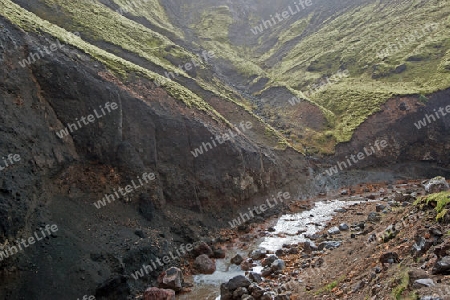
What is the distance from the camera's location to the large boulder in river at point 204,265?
900 inches

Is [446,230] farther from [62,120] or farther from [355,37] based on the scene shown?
[355,37]

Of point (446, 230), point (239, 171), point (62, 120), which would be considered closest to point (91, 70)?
point (62, 120)

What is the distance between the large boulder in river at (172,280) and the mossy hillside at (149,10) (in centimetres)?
6676

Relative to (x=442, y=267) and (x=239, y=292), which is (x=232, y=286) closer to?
(x=239, y=292)

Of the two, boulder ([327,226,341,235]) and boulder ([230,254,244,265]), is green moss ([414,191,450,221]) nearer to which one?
boulder ([327,226,341,235])

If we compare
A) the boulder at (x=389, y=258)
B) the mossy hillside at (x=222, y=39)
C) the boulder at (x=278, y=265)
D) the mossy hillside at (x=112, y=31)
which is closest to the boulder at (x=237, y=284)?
the boulder at (x=278, y=265)

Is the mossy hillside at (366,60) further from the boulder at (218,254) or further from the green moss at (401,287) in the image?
the green moss at (401,287)

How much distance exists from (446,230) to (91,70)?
27.4m

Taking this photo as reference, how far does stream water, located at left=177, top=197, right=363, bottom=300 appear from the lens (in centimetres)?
2056

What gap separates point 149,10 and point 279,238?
80845 millimetres

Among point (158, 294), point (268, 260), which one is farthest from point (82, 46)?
point (268, 260)

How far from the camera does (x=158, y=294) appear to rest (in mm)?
18734

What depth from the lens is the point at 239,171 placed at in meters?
35.1

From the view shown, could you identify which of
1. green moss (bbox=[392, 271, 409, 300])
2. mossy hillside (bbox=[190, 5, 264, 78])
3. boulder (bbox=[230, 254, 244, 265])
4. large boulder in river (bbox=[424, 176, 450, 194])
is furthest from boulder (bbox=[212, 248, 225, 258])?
mossy hillside (bbox=[190, 5, 264, 78])
